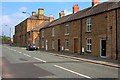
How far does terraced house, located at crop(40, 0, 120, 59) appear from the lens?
83.5 feet

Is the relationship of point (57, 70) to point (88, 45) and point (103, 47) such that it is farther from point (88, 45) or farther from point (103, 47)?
point (88, 45)

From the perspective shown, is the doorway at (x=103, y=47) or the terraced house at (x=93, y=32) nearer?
the terraced house at (x=93, y=32)

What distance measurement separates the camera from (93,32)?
99.3 feet

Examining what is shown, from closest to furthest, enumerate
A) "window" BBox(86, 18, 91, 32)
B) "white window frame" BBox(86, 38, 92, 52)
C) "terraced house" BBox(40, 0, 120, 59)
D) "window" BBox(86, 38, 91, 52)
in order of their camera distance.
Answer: "terraced house" BBox(40, 0, 120, 59) → "white window frame" BBox(86, 38, 92, 52) → "window" BBox(86, 38, 91, 52) → "window" BBox(86, 18, 91, 32)

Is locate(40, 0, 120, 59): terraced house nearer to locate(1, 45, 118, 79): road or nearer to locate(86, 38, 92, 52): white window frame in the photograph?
locate(86, 38, 92, 52): white window frame

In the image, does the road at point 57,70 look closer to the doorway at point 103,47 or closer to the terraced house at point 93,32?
the terraced house at point 93,32

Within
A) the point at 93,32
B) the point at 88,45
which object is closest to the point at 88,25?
the point at 93,32

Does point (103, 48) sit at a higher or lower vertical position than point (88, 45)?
lower

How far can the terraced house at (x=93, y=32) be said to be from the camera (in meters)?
25.4

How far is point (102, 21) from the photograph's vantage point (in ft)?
91.6

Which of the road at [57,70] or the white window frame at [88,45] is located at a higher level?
the white window frame at [88,45]

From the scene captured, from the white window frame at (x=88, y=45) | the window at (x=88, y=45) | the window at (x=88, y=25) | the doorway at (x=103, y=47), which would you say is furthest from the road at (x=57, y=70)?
the window at (x=88, y=25)

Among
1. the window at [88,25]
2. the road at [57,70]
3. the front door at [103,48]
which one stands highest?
the window at [88,25]

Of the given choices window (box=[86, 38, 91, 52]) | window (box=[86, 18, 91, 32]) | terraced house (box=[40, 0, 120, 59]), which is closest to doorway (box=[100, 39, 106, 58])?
terraced house (box=[40, 0, 120, 59])
